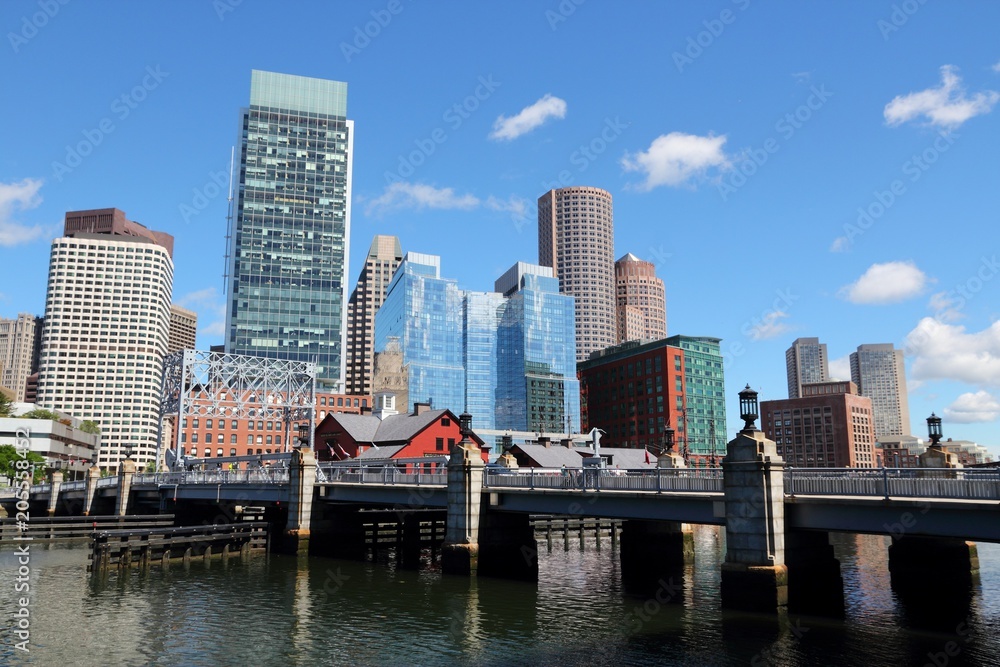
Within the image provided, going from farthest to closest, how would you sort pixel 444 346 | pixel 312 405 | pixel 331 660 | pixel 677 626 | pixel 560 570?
pixel 444 346
pixel 312 405
pixel 560 570
pixel 677 626
pixel 331 660

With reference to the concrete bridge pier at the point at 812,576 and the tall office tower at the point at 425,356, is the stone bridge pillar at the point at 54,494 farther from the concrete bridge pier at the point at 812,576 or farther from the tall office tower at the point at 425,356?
the tall office tower at the point at 425,356

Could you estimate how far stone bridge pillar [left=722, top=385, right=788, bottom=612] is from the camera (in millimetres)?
30406

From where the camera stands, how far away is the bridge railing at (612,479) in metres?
34.8

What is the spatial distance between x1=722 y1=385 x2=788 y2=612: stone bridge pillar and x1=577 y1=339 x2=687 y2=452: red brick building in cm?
12563

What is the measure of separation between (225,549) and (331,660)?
2987cm

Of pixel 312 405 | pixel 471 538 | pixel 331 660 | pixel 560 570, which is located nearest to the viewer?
pixel 331 660

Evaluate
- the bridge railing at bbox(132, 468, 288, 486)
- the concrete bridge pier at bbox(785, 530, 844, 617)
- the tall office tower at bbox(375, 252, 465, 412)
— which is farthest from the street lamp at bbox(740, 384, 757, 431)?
the tall office tower at bbox(375, 252, 465, 412)

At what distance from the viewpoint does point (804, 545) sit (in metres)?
32.2

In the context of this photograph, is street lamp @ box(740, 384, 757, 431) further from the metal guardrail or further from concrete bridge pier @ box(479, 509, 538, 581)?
the metal guardrail

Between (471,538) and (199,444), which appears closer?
(471,538)

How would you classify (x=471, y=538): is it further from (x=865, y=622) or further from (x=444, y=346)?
(x=444, y=346)

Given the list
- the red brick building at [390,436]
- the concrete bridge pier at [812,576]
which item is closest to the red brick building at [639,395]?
the red brick building at [390,436]

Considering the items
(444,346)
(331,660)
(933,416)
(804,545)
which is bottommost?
(331,660)

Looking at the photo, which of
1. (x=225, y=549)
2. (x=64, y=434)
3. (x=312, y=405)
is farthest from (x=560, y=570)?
(x=64, y=434)
